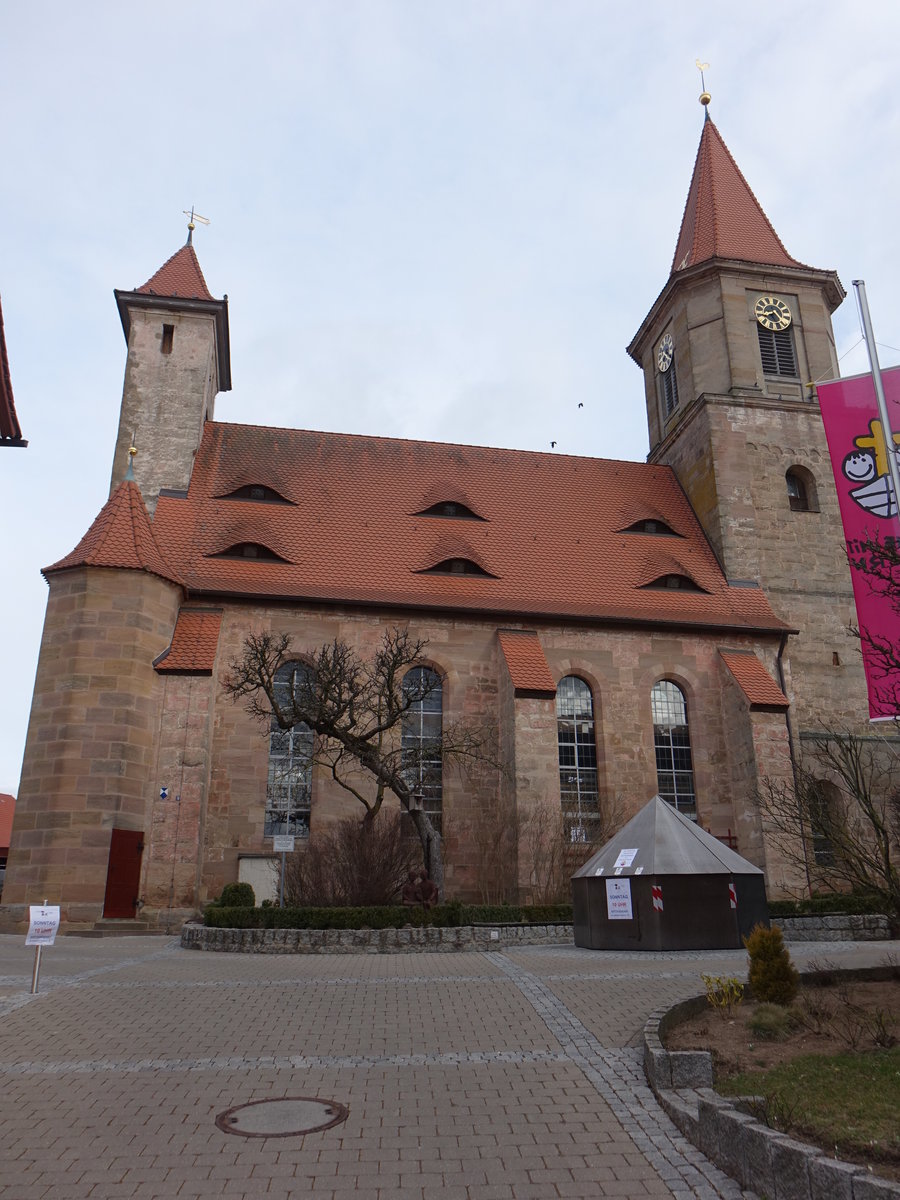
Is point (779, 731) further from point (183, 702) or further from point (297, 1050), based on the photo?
point (297, 1050)

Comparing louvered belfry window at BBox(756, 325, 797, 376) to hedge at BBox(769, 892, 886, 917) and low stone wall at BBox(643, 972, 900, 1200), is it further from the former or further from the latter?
low stone wall at BBox(643, 972, 900, 1200)

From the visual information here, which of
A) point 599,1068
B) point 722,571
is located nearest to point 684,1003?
point 599,1068

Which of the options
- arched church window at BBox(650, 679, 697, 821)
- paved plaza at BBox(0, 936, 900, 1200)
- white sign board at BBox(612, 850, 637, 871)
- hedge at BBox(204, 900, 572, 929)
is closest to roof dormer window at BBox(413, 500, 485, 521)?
arched church window at BBox(650, 679, 697, 821)

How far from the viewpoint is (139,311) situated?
84.0 ft

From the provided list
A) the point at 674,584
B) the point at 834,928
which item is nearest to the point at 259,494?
the point at 674,584

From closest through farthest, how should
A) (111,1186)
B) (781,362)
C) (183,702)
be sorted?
1. (111,1186)
2. (183,702)
3. (781,362)

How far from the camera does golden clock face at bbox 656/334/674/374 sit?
2973 centimetres

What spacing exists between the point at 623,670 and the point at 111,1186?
18.6 meters

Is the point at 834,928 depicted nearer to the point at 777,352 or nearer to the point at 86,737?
the point at 86,737

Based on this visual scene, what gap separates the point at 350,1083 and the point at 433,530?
18.8m

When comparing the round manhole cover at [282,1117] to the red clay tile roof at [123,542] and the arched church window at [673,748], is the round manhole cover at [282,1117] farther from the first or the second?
the arched church window at [673,748]

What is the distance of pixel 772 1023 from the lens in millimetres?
6500

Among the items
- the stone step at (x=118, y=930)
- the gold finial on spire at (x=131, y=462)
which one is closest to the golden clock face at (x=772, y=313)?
the gold finial on spire at (x=131, y=462)

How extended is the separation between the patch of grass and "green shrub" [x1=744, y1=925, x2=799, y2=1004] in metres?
1.40
